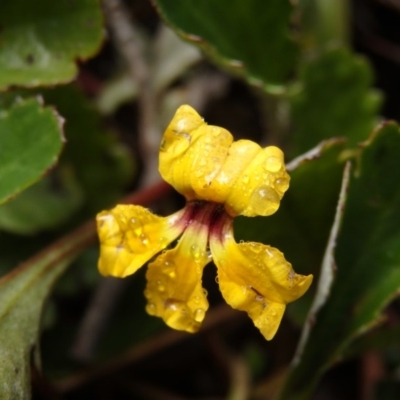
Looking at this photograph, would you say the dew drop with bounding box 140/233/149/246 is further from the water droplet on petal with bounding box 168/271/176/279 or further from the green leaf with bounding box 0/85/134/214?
the green leaf with bounding box 0/85/134/214

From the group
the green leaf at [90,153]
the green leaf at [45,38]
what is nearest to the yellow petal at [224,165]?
the green leaf at [45,38]

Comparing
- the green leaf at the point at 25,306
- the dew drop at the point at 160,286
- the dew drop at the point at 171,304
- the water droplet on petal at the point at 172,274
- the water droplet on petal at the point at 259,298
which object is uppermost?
the water droplet on petal at the point at 259,298

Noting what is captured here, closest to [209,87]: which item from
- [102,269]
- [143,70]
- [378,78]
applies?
[143,70]

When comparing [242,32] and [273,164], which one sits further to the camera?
[242,32]

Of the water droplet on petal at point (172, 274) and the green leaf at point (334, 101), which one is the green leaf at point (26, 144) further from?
the green leaf at point (334, 101)

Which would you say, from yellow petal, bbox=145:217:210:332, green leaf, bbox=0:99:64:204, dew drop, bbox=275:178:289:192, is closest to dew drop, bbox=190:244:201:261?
yellow petal, bbox=145:217:210:332

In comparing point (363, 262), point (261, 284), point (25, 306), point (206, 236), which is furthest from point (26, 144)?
point (363, 262)

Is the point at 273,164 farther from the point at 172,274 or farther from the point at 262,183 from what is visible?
the point at 172,274

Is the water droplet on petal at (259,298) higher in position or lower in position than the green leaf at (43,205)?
higher
